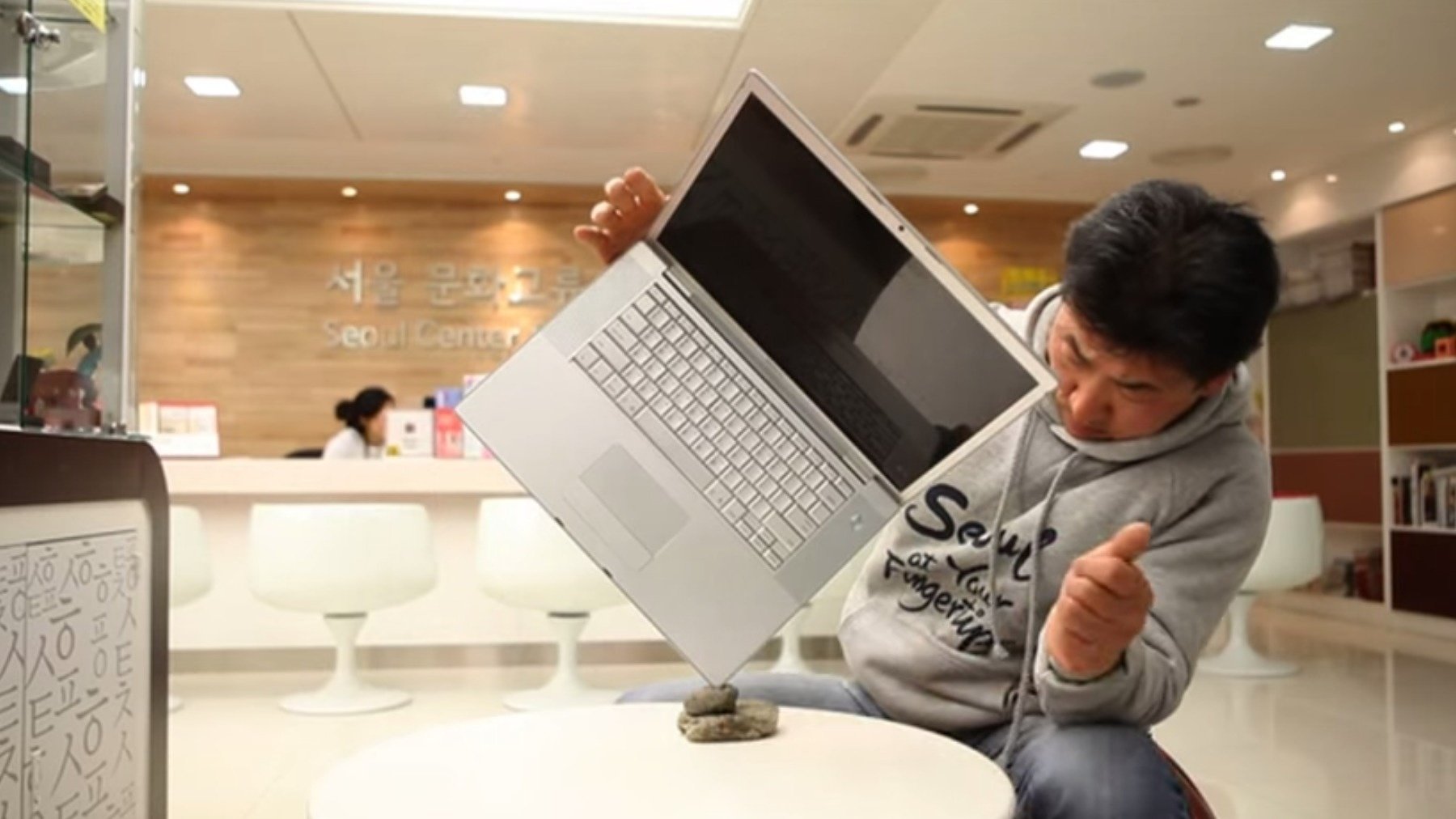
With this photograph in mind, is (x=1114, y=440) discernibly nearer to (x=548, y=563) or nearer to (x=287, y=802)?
(x=287, y=802)

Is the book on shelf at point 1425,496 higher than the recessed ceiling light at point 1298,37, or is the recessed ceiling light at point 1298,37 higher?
the recessed ceiling light at point 1298,37

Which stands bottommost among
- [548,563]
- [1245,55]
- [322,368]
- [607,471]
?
[548,563]

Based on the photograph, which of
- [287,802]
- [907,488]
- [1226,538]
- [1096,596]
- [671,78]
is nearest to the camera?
[1096,596]

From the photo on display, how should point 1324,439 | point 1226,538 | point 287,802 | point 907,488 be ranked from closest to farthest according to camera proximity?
point 907,488 → point 1226,538 → point 287,802 → point 1324,439

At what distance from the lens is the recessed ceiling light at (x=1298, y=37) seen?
4535mm

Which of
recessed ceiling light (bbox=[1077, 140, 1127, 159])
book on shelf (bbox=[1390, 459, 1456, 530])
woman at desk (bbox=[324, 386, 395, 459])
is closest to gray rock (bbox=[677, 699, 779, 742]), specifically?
woman at desk (bbox=[324, 386, 395, 459])

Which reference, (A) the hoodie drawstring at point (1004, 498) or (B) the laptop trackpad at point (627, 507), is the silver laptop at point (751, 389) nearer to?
(B) the laptop trackpad at point (627, 507)

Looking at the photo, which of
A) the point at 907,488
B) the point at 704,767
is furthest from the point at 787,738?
the point at 907,488

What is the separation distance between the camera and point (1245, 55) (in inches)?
190

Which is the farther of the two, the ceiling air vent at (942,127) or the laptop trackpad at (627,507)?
the ceiling air vent at (942,127)

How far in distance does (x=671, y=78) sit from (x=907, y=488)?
174 inches

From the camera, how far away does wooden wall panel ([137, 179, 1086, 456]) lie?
7.23 m

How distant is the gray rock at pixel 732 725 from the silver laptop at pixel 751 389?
103mm

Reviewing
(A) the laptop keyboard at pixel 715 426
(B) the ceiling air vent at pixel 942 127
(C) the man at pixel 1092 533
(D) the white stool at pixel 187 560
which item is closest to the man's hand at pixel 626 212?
(C) the man at pixel 1092 533
